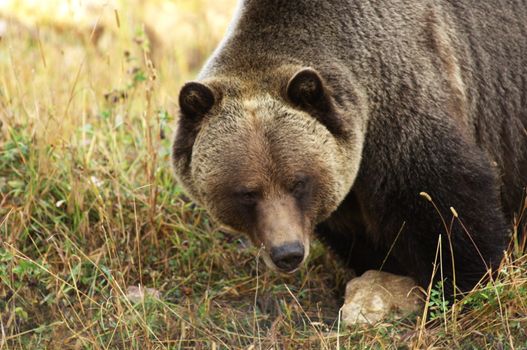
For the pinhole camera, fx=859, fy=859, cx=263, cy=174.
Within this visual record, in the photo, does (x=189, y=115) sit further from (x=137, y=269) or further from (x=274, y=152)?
(x=137, y=269)

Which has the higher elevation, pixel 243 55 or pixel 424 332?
pixel 243 55

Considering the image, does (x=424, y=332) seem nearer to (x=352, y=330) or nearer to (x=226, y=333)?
(x=352, y=330)

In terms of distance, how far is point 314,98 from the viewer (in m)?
4.86

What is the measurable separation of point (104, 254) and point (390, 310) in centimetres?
197

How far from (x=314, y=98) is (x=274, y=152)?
1.36 ft

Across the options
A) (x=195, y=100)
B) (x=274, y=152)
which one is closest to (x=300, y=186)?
(x=274, y=152)

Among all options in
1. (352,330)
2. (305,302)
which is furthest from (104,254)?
(352,330)

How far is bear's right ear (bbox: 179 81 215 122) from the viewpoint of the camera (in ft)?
15.8

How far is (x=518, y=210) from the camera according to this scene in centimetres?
603

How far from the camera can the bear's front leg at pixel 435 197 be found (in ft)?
16.4

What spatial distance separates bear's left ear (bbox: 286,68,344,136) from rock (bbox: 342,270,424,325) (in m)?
1.09

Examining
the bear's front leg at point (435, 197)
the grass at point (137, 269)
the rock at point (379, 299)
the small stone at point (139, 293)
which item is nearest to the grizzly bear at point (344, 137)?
the bear's front leg at point (435, 197)

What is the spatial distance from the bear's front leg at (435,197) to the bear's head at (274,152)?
0.66ft

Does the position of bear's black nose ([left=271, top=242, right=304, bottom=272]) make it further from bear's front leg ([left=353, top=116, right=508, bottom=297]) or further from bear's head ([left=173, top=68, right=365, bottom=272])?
bear's front leg ([left=353, top=116, right=508, bottom=297])
